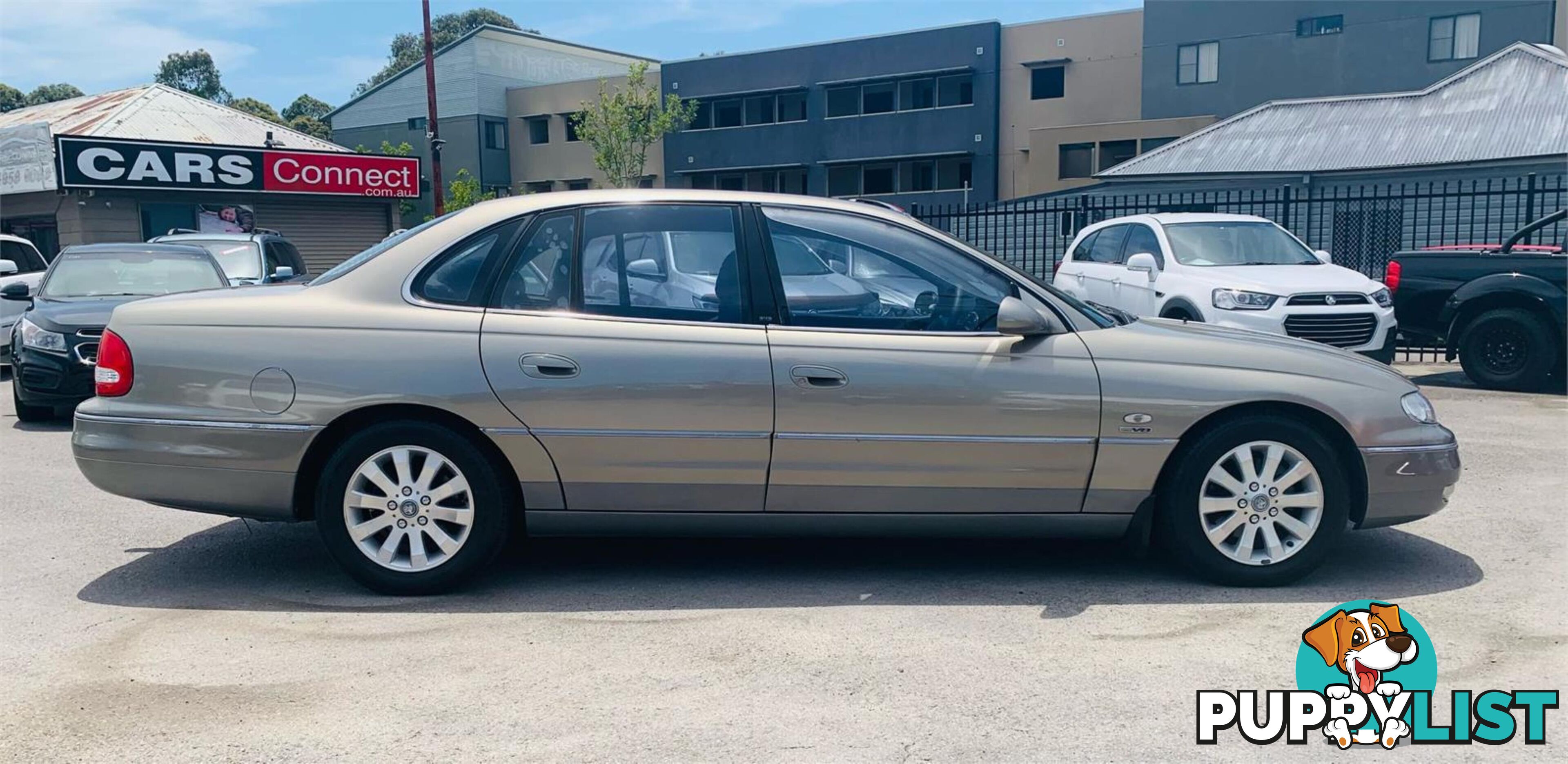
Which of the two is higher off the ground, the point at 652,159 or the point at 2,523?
the point at 652,159

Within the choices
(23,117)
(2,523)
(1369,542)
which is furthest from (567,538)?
(23,117)

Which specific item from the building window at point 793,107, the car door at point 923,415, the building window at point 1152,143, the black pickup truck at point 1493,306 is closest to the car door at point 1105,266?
the black pickup truck at point 1493,306

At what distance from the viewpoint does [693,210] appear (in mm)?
4973

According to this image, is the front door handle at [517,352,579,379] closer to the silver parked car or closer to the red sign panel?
the silver parked car

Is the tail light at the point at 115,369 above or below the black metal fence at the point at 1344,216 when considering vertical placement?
below

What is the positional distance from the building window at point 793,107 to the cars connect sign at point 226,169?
790 inches

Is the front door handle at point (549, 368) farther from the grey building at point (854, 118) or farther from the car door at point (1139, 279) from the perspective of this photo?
the grey building at point (854, 118)

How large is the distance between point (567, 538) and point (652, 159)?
48630 millimetres

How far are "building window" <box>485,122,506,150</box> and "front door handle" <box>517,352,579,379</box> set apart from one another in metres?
52.9

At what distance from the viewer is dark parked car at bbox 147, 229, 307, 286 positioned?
43.0 ft

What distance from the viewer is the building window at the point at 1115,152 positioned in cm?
4053

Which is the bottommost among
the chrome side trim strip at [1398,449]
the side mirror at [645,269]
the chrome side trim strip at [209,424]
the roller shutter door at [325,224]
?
the chrome side trim strip at [1398,449]

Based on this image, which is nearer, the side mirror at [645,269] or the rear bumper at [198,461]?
the rear bumper at [198,461]

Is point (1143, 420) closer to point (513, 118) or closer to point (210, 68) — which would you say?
point (513, 118)
